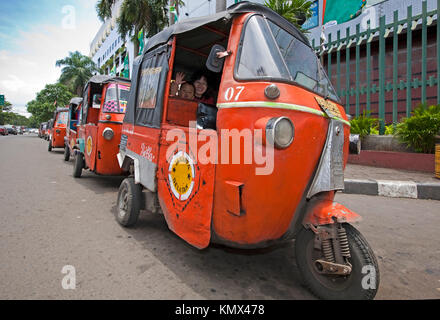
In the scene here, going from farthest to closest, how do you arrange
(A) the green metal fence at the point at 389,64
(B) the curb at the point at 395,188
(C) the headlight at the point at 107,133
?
(A) the green metal fence at the point at 389,64, (B) the curb at the point at 395,188, (C) the headlight at the point at 107,133

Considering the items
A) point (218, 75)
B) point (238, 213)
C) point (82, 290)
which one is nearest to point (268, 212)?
point (238, 213)

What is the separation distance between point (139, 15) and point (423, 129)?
1937cm

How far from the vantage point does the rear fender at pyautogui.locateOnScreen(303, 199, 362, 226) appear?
6.29 feet

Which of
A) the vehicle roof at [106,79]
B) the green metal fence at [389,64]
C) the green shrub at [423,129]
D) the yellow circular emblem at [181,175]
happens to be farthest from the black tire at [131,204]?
the green shrub at [423,129]

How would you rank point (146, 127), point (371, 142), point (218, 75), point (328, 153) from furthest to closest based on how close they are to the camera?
point (371, 142), point (218, 75), point (146, 127), point (328, 153)

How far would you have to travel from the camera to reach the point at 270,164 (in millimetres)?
1947

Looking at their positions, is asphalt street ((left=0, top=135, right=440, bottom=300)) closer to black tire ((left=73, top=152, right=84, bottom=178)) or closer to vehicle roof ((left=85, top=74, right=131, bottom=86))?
black tire ((left=73, top=152, right=84, bottom=178))

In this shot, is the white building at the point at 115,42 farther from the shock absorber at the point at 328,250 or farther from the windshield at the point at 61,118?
the shock absorber at the point at 328,250

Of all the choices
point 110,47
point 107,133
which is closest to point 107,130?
point 107,133

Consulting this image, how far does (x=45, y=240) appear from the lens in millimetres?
3025

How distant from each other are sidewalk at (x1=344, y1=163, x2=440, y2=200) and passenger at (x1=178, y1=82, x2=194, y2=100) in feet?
12.5

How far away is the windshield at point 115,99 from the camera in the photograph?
5477 millimetres
